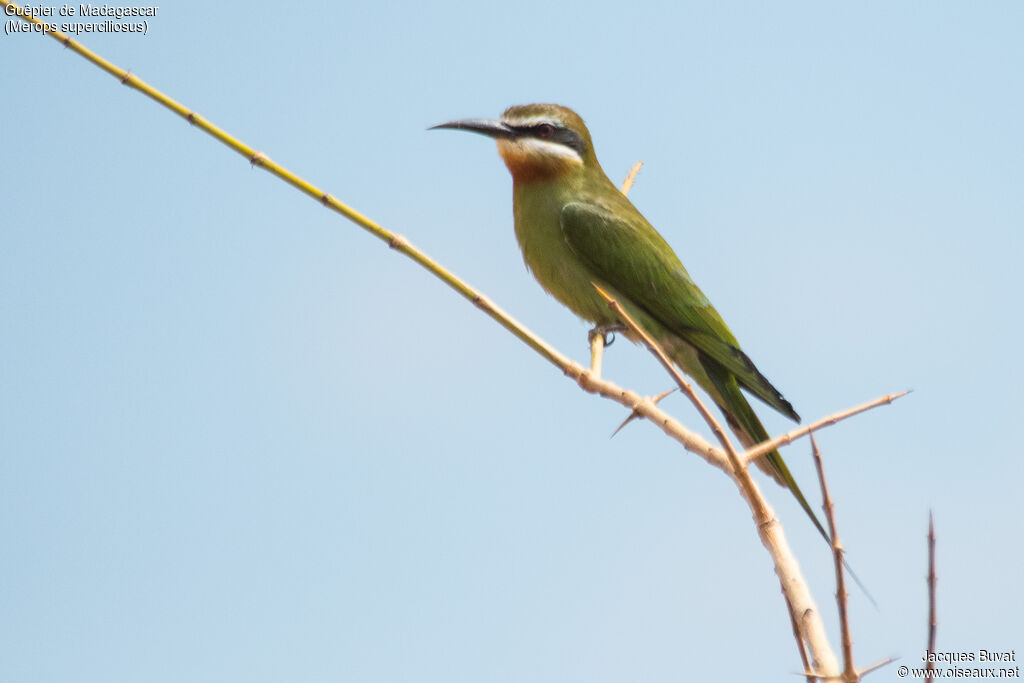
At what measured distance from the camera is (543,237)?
132 inches

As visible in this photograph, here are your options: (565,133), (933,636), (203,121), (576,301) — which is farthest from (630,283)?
(933,636)

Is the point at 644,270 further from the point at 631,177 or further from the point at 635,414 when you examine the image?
the point at 635,414

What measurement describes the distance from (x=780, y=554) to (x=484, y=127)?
2.12 metres

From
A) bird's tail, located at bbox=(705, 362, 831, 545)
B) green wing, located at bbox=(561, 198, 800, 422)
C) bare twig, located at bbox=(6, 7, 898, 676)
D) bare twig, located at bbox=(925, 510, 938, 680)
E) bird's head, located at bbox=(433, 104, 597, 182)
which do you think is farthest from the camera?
bird's head, located at bbox=(433, 104, 597, 182)

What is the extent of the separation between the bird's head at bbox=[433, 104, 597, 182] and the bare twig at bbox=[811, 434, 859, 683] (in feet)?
7.48

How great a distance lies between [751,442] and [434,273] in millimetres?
1501

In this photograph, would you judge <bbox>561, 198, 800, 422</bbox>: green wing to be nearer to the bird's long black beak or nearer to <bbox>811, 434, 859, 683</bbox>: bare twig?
the bird's long black beak

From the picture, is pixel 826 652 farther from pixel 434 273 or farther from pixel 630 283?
pixel 630 283

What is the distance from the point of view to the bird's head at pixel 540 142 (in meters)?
3.35

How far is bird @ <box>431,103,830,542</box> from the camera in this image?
10.0ft

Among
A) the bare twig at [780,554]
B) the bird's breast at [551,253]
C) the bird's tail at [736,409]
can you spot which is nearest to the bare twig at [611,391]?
the bare twig at [780,554]

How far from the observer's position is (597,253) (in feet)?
10.6

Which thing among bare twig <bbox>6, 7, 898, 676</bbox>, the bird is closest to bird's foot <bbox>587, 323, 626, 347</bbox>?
the bird

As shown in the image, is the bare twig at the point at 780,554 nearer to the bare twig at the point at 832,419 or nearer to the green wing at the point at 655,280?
the bare twig at the point at 832,419
